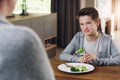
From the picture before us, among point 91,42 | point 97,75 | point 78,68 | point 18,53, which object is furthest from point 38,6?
point 18,53

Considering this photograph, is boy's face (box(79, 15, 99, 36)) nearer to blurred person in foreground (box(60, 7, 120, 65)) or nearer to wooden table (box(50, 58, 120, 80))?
blurred person in foreground (box(60, 7, 120, 65))

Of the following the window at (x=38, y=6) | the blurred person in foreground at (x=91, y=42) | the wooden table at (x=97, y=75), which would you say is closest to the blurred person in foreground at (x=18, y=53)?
the wooden table at (x=97, y=75)

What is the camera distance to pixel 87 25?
7.34 ft

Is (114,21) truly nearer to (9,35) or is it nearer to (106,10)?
(106,10)

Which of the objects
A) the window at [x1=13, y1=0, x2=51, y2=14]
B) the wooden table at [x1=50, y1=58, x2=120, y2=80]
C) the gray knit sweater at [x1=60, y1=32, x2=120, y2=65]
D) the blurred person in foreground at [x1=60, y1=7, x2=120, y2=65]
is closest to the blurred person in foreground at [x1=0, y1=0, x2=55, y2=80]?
the wooden table at [x1=50, y1=58, x2=120, y2=80]

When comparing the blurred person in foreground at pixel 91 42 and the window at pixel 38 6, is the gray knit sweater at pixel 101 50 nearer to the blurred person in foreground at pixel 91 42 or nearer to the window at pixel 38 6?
the blurred person in foreground at pixel 91 42

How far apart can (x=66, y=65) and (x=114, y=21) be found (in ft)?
21.9

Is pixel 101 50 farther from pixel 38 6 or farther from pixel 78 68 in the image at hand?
pixel 38 6

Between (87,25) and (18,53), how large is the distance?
166 centimetres

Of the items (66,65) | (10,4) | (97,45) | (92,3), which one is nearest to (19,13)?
(92,3)

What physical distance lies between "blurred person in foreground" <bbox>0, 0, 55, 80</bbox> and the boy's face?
1574mm

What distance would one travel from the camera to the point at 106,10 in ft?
23.2

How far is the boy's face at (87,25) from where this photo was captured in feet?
7.27

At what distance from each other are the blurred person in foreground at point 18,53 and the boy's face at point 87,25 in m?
1.57
